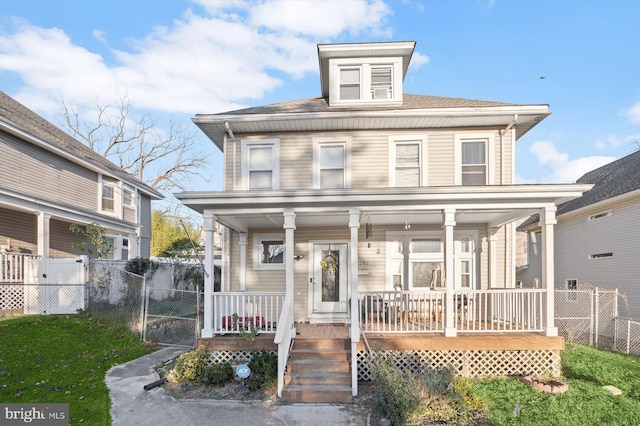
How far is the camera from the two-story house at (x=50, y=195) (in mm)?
11719

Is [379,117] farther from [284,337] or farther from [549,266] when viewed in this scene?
[284,337]

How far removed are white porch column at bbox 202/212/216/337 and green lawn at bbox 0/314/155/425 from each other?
1955 mm

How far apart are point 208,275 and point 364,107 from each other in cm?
583

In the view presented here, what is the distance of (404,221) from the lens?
9.21 meters

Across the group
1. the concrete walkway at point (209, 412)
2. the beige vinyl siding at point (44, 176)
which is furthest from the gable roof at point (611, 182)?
the beige vinyl siding at point (44, 176)

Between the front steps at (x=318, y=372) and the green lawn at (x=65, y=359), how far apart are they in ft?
9.34

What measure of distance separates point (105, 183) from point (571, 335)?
18.6 m

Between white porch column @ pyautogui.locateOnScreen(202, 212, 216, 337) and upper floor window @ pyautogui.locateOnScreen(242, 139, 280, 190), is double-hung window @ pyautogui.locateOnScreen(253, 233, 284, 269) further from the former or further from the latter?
white porch column @ pyautogui.locateOnScreen(202, 212, 216, 337)

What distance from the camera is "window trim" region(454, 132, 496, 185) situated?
930 cm

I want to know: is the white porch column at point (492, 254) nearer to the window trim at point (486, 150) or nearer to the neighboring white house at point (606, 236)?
the window trim at point (486, 150)

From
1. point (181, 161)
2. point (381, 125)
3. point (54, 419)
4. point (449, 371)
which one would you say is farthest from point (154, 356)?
point (181, 161)

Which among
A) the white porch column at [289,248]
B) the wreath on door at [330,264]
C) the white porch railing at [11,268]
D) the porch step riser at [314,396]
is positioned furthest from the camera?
the white porch railing at [11,268]

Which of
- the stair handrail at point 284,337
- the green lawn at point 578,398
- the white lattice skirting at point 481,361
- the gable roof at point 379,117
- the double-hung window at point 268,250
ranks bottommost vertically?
the green lawn at point 578,398

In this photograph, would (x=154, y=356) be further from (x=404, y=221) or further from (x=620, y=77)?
(x=620, y=77)
